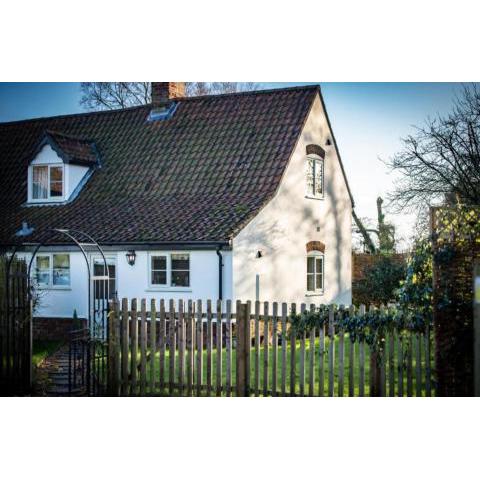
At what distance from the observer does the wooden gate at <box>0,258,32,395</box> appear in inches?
317

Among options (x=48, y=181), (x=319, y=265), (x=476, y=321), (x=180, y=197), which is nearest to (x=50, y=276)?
(x=48, y=181)

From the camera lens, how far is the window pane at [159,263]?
11953mm

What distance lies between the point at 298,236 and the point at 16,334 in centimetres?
639

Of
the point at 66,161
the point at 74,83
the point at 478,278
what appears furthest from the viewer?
the point at 66,161

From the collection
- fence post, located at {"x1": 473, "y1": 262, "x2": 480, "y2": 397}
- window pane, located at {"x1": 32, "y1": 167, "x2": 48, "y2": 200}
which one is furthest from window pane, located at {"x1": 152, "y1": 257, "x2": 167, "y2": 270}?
fence post, located at {"x1": 473, "y1": 262, "x2": 480, "y2": 397}

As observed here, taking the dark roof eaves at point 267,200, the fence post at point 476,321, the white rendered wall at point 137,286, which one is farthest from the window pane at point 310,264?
the fence post at point 476,321

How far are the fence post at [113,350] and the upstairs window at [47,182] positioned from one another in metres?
5.27

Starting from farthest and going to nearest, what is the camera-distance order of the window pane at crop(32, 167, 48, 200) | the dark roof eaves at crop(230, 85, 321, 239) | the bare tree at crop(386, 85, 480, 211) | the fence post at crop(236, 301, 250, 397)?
1. the window pane at crop(32, 167, 48, 200)
2. the dark roof eaves at crop(230, 85, 321, 239)
3. the bare tree at crop(386, 85, 480, 211)
4. the fence post at crop(236, 301, 250, 397)

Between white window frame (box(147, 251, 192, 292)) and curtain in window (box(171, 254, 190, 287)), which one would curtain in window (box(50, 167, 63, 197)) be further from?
curtain in window (box(171, 254, 190, 287))

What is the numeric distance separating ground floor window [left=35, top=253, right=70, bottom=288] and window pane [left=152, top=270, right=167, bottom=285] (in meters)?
1.71

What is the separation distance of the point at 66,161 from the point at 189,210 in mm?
2967

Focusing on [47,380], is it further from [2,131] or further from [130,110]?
[130,110]
